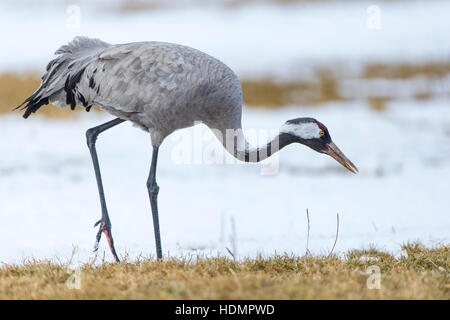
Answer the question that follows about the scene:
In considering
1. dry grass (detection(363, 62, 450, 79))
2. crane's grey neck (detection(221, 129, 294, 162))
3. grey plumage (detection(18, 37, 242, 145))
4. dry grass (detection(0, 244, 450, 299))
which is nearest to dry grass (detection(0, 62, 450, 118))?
dry grass (detection(363, 62, 450, 79))

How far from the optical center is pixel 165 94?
4.75 m

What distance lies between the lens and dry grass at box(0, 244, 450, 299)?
11.3 feet

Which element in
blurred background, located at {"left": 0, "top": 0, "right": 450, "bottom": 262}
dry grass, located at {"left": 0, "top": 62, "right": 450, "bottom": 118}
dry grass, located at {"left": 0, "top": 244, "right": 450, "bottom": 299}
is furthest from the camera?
dry grass, located at {"left": 0, "top": 62, "right": 450, "bottom": 118}

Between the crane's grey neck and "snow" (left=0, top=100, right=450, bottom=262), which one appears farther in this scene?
"snow" (left=0, top=100, right=450, bottom=262)

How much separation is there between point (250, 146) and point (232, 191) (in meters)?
3.77

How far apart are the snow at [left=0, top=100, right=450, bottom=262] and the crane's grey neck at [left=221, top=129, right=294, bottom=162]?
826 mm

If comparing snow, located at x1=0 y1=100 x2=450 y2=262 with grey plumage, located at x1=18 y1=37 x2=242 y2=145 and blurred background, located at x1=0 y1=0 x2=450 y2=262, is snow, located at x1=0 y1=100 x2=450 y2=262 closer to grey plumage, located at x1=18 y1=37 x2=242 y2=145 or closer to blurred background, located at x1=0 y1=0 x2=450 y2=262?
blurred background, located at x1=0 y1=0 x2=450 y2=262

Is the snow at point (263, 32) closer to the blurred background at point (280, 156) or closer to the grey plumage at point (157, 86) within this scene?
the blurred background at point (280, 156)

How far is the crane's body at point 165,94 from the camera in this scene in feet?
15.7

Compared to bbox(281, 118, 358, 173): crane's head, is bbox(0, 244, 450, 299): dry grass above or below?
below

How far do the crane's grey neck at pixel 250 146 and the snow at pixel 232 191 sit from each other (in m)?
0.83

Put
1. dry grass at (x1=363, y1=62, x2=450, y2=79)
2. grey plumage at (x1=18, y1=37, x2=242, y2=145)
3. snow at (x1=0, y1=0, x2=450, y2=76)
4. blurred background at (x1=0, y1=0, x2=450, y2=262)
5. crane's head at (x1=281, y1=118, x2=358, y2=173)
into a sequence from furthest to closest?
snow at (x1=0, y1=0, x2=450, y2=76)
dry grass at (x1=363, y1=62, x2=450, y2=79)
blurred background at (x1=0, y1=0, x2=450, y2=262)
crane's head at (x1=281, y1=118, x2=358, y2=173)
grey plumage at (x1=18, y1=37, x2=242, y2=145)

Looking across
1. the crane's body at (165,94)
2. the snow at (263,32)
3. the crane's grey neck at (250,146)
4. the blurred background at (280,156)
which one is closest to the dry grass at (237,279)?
the blurred background at (280,156)
